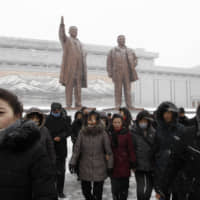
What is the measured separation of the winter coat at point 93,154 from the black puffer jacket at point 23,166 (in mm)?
1767

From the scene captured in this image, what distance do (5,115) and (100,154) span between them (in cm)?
193

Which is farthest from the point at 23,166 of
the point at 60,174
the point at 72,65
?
the point at 72,65

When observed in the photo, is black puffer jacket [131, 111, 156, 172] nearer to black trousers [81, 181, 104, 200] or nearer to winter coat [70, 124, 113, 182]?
winter coat [70, 124, 113, 182]

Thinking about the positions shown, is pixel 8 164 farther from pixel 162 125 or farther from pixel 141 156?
pixel 141 156

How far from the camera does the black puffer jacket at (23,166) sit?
1182mm

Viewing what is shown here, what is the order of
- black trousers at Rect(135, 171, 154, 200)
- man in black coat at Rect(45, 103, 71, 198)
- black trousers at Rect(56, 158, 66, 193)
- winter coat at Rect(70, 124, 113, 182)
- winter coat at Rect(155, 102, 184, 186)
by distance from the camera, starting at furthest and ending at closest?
man in black coat at Rect(45, 103, 71, 198), black trousers at Rect(56, 158, 66, 193), winter coat at Rect(70, 124, 113, 182), black trousers at Rect(135, 171, 154, 200), winter coat at Rect(155, 102, 184, 186)

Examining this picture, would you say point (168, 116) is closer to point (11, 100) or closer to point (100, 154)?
point (100, 154)

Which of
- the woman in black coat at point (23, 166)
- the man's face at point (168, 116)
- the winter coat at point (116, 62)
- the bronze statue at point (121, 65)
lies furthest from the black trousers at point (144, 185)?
the winter coat at point (116, 62)

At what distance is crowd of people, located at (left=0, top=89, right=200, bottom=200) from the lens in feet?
3.97

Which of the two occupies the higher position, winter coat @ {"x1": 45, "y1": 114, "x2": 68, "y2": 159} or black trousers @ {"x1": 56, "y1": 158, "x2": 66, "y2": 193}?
winter coat @ {"x1": 45, "y1": 114, "x2": 68, "y2": 159}

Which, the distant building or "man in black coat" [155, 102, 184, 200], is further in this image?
the distant building

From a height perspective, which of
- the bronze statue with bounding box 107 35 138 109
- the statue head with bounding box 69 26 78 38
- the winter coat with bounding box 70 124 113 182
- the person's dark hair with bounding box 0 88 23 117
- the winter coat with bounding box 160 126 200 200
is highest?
the statue head with bounding box 69 26 78 38

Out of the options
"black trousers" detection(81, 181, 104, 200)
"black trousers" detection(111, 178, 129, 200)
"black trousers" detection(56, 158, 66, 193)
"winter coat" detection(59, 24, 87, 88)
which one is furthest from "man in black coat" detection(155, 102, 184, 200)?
"winter coat" detection(59, 24, 87, 88)

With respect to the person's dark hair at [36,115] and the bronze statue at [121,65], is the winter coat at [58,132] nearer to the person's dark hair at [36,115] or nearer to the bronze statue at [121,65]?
the person's dark hair at [36,115]
